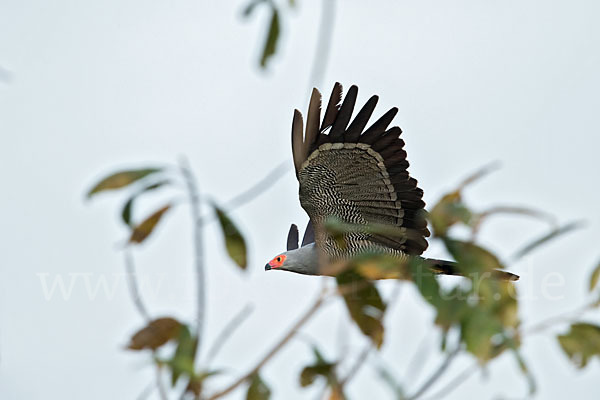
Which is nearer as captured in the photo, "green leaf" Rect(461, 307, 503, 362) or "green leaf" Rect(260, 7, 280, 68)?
"green leaf" Rect(461, 307, 503, 362)

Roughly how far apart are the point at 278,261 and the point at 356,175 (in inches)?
49.6

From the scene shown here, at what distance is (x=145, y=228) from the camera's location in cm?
179

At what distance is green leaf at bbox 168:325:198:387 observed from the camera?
1.52 m

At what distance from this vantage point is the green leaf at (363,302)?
1.62 meters

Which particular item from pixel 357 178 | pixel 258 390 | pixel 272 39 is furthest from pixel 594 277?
pixel 357 178

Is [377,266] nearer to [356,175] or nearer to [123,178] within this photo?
[123,178]

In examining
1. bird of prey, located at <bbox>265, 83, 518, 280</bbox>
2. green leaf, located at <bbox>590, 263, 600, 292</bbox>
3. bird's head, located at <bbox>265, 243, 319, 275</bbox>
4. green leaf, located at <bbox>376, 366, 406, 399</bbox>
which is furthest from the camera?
bird's head, located at <bbox>265, 243, 319, 275</bbox>

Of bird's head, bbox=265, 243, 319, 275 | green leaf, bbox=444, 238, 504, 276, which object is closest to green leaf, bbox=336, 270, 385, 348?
green leaf, bbox=444, 238, 504, 276

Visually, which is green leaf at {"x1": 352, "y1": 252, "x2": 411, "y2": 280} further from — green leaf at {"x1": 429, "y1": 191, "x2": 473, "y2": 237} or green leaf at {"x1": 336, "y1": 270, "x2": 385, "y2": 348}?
green leaf at {"x1": 429, "y1": 191, "x2": 473, "y2": 237}

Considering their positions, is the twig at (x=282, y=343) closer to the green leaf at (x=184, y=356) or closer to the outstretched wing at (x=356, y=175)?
the green leaf at (x=184, y=356)

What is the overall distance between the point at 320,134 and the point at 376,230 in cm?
466

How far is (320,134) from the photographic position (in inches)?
247

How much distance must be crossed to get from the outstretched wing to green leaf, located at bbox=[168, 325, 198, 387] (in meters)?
4.27

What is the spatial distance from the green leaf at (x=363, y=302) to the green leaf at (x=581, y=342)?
0.39 m
